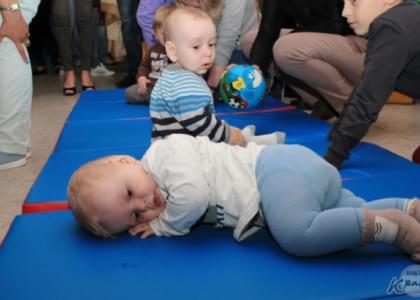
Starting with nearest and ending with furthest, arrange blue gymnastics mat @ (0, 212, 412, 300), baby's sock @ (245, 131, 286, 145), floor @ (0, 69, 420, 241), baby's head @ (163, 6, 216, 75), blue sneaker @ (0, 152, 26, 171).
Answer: blue gymnastics mat @ (0, 212, 412, 300), baby's head @ (163, 6, 216, 75), baby's sock @ (245, 131, 286, 145), floor @ (0, 69, 420, 241), blue sneaker @ (0, 152, 26, 171)

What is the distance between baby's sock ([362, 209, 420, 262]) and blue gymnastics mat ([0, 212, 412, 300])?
0.13 ft

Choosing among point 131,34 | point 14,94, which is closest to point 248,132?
point 14,94

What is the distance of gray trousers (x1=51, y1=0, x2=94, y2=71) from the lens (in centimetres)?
328

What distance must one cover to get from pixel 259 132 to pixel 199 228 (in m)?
0.94

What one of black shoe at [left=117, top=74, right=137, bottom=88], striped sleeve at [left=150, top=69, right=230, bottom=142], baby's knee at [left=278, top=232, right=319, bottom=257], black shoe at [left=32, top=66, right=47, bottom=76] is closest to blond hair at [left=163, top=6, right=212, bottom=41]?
striped sleeve at [left=150, top=69, right=230, bottom=142]

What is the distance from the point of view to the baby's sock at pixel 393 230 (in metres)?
1.02

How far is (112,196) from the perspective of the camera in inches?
42.8

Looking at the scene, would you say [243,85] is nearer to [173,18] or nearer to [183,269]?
[173,18]

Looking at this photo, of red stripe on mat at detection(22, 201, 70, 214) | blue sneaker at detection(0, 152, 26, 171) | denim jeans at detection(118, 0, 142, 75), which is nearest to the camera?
red stripe on mat at detection(22, 201, 70, 214)

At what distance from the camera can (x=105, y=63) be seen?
A: 482cm

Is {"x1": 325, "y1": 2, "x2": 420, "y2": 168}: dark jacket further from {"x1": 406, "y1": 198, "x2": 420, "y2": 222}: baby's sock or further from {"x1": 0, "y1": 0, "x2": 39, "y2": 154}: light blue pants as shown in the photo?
{"x1": 0, "y1": 0, "x2": 39, "y2": 154}: light blue pants

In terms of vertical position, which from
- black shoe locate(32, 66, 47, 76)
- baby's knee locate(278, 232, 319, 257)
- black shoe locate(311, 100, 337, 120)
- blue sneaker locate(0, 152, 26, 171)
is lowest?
black shoe locate(32, 66, 47, 76)

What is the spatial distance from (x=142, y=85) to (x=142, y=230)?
144 cm

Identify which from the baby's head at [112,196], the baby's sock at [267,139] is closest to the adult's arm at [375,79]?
the baby's sock at [267,139]
